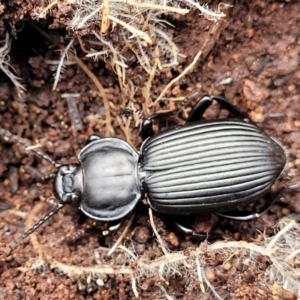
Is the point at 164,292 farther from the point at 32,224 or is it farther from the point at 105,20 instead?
the point at 105,20

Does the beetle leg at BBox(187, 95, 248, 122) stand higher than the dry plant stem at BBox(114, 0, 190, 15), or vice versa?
the dry plant stem at BBox(114, 0, 190, 15)

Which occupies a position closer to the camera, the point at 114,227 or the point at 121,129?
the point at 114,227

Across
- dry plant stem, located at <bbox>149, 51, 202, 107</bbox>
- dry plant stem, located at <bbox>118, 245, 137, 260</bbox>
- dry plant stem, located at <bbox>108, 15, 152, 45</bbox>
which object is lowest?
dry plant stem, located at <bbox>118, 245, 137, 260</bbox>

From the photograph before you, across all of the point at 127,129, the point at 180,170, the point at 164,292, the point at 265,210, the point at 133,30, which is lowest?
the point at 164,292

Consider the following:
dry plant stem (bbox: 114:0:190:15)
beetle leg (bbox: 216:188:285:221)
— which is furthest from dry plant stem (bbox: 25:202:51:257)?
dry plant stem (bbox: 114:0:190:15)

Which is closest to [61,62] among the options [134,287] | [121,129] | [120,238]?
[121,129]

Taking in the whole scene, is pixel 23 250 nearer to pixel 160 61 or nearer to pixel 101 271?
pixel 101 271

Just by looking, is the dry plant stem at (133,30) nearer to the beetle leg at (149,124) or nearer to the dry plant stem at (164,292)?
the beetle leg at (149,124)

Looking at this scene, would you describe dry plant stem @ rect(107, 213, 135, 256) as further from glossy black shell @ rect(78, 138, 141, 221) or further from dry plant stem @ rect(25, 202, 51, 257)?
dry plant stem @ rect(25, 202, 51, 257)
